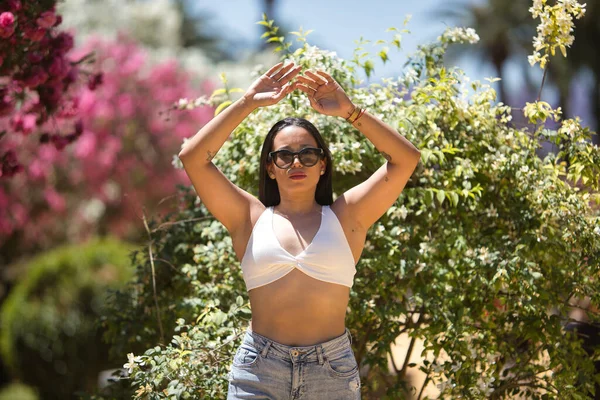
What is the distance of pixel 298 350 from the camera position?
2.34 meters

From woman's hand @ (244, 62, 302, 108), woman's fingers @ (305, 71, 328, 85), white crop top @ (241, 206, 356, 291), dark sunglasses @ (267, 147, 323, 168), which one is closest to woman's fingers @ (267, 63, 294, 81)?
woman's hand @ (244, 62, 302, 108)

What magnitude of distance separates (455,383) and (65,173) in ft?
34.0

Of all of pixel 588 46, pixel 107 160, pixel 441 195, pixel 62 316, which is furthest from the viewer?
pixel 588 46

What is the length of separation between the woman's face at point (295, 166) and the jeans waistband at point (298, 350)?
55 centimetres

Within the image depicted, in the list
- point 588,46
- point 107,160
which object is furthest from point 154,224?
point 588,46

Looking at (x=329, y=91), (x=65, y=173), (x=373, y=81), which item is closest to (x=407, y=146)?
(x=329, y=91)

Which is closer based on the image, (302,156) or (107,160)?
(302,156)

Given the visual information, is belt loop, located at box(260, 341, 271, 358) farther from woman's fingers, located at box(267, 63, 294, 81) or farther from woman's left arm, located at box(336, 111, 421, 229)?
woman's fingers, located at box(267, 63, 294, 81)

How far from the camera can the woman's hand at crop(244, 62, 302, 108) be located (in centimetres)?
252

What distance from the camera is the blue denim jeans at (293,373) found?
2324mm

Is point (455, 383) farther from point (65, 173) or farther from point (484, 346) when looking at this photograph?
point (65, 173)

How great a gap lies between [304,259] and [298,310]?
6.7 inches

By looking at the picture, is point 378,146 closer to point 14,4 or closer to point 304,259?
point 304,259

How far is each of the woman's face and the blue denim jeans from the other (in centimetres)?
55
